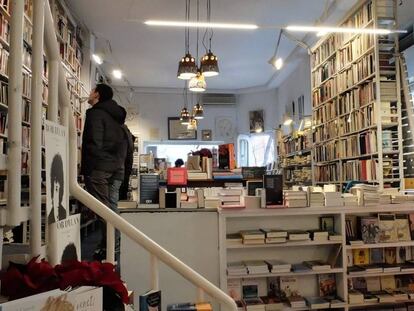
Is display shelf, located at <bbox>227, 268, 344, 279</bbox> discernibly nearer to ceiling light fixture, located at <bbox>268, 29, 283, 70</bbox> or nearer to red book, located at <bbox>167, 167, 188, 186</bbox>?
red book, located at <bbox>167, 167, 188, 186</bbox>

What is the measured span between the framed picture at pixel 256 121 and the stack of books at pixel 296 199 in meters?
8.34

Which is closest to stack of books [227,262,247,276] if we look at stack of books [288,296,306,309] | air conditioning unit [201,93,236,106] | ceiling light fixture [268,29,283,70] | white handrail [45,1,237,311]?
stack of books [288,296,306,309]

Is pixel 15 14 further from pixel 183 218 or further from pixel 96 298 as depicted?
pixel 183 218

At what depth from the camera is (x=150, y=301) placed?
1418mm

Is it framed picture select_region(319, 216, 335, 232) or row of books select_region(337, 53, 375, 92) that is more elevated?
row of books select_region(337, 53, 375, 92)

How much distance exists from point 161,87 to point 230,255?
881 cm

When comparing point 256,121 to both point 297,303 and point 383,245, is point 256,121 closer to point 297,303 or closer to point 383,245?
point 383,245

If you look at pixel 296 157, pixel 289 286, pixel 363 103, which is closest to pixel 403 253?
pixel 289 286

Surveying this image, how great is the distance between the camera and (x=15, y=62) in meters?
1.12

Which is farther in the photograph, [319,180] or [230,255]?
[319,180]

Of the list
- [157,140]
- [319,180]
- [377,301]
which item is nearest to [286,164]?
[319,180]

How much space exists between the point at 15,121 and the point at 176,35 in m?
6.93

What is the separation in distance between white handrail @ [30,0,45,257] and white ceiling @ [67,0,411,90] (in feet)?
15.3

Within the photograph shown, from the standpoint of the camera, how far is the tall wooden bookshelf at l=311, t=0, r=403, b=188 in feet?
16.1
